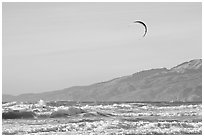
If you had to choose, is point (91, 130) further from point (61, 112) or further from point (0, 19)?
point (61, 112)

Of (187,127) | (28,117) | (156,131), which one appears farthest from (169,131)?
(28,117)

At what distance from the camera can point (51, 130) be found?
81.7 feet

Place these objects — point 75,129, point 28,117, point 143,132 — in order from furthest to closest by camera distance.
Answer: point 28,117
point 75,129
point 143,132

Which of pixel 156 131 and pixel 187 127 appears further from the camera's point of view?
pixel 187 127

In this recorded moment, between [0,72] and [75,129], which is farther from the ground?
[0,72]

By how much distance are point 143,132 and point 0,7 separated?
10.00 metres

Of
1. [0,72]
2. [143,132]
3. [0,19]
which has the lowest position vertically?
[143,132]

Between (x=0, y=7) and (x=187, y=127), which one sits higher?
(x=0, y=7)

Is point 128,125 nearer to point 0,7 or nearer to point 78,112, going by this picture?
point 0,7

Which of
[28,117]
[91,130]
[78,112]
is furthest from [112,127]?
[78,112]

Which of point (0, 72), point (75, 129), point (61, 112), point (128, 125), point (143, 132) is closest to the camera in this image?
point (0, 72)

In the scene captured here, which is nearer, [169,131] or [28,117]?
[169,131]

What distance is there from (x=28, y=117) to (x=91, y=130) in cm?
1487

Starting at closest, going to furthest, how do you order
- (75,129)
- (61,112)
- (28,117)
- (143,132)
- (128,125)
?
(143,132) → (75,129) → (128,125) → (28,117) → (61,112)
